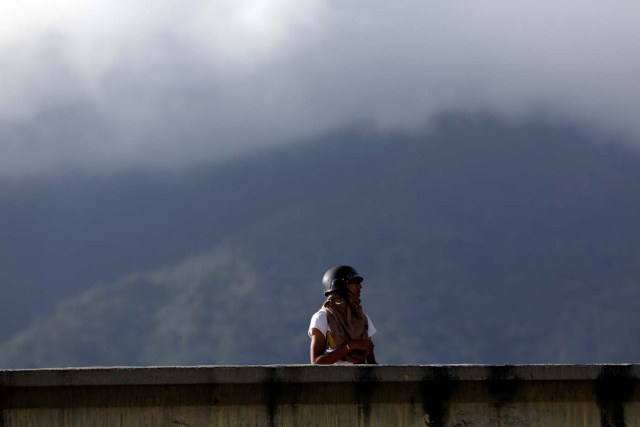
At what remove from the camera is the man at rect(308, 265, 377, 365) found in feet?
41.7

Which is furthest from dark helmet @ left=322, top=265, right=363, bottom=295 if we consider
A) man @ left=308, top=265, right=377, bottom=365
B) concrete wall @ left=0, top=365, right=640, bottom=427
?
concrete wall @ left=0, top=365, right=640, bottom=427

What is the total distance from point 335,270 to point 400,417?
2954mm

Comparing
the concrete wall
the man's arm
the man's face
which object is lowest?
the concrete wall

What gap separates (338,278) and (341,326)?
574 mm

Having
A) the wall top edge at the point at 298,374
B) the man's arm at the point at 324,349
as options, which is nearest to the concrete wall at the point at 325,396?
the wall top edge at the point at 298,374

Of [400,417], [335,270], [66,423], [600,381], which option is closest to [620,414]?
[600,381]

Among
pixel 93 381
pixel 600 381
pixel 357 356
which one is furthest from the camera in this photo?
pixel 357 356

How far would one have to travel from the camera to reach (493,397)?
1084 centimetres

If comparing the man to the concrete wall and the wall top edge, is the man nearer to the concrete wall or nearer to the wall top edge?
the concrete wall

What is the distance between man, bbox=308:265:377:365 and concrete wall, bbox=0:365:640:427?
1878 millimetres

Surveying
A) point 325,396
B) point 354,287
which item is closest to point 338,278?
point 354,287

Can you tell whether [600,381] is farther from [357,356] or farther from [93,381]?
[93,381]

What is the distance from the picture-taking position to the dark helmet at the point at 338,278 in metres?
13.3

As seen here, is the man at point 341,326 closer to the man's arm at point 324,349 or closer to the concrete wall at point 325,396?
the man's arm at point 324,349
